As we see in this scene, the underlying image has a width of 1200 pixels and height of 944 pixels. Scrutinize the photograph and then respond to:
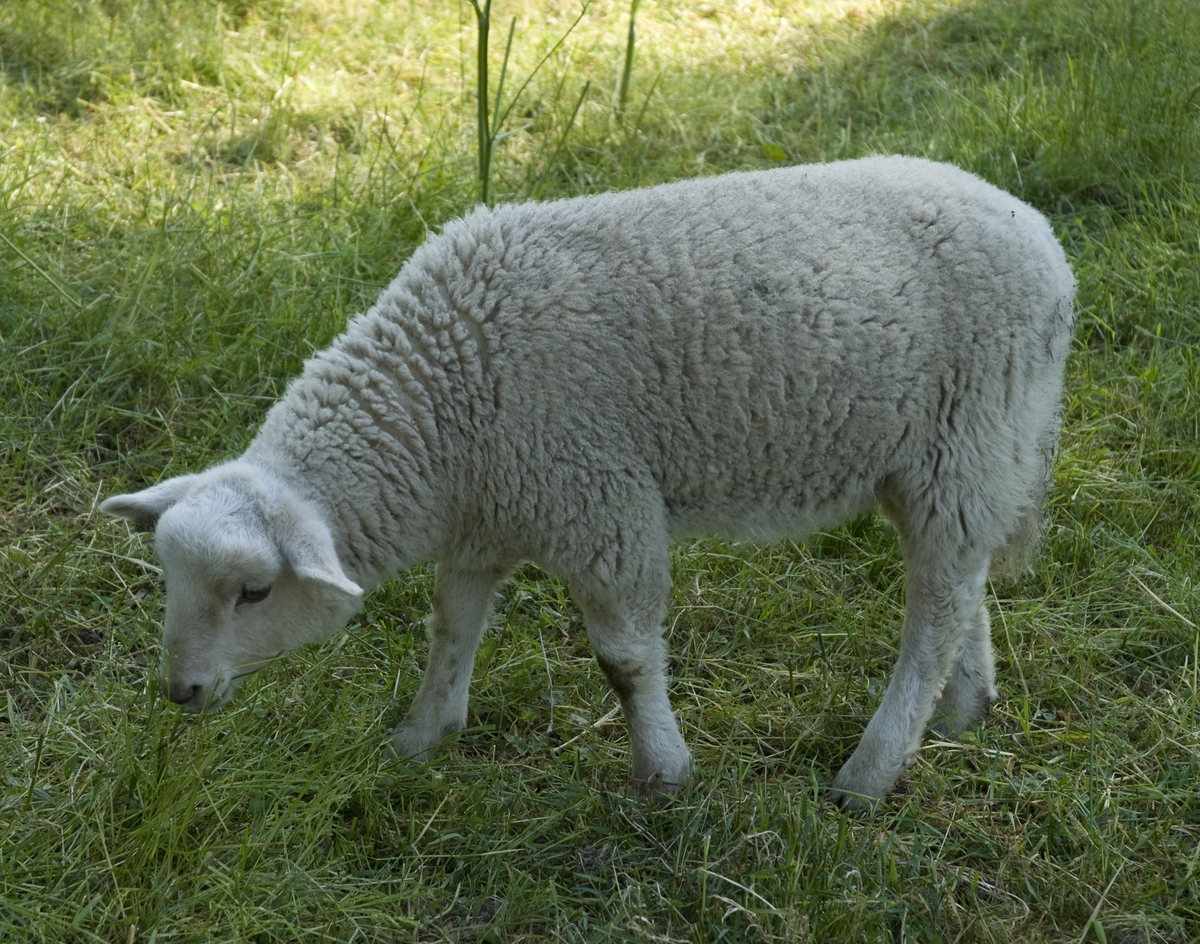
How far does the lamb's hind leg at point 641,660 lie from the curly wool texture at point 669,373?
0.07 meters

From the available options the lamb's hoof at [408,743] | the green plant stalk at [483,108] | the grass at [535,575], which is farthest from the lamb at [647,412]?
the green plant stalk at [483,108]

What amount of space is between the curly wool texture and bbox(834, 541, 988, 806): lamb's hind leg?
139mm

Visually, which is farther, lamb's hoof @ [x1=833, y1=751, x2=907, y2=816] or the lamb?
lamb's hoof @ [x1=833, y1=751, x2=907, y2=816]

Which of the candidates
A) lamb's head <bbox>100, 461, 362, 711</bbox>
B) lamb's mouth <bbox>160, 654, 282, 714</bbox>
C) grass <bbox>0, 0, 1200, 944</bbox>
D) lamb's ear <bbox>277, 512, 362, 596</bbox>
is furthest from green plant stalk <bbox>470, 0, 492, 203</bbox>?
lamb's mouth <bbox>160, 654, 282, 714</bbox>

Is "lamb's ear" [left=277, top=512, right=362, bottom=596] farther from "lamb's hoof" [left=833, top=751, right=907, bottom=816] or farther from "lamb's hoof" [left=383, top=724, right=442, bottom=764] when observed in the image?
"lamb's hoof" [left=833, top=751, right=907, bottom=816]

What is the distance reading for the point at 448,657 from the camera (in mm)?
3238

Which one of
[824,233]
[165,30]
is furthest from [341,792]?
[165,30]

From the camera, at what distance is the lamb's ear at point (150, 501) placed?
2.75 meters

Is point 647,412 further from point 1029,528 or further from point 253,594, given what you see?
point 1029,528

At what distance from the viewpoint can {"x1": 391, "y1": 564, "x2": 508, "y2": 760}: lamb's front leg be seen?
3211mm

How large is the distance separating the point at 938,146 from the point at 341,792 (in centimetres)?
359

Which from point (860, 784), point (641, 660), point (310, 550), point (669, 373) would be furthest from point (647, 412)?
point (860, 784)

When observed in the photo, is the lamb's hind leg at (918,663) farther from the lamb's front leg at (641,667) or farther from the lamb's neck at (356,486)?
the lamb's neck at (356,486)

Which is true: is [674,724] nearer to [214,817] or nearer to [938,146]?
[214,817]
